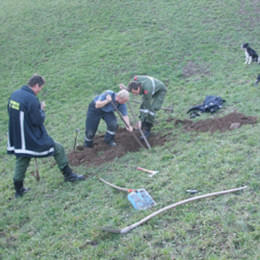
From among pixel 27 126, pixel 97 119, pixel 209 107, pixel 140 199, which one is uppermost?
pixel 27 126

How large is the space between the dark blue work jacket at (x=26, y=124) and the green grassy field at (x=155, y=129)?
96 centimetres

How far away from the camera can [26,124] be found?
483cm

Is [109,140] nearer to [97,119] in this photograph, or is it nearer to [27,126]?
[97,119]

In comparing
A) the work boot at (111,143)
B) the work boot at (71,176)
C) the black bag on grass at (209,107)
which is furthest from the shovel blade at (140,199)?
the black bag on grass at (209,107)

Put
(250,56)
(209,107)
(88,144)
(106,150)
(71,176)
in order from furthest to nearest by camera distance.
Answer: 1. (250,56)
2. (209,107)
3. (88,144)
4. (106,150)
5. (71,176)

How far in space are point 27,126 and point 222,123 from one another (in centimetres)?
406

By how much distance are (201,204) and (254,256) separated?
1073 millimetres

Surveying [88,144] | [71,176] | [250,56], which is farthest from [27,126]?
[250,56]

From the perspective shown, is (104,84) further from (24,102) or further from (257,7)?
(257,7)

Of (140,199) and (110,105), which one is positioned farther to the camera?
(110,105)

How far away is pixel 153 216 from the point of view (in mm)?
4074

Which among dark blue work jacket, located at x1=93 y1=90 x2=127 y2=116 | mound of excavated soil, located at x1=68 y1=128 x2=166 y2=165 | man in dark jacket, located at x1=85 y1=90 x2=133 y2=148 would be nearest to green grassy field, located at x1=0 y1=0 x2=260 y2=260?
mound of excavated soil, located at x1=68 y1=128 x2=166 y2=165

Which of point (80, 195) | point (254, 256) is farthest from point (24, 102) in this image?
point (254, 256)

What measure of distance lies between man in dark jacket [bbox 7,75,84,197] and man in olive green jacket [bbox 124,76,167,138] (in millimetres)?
2300
